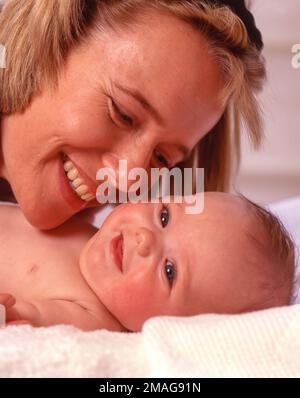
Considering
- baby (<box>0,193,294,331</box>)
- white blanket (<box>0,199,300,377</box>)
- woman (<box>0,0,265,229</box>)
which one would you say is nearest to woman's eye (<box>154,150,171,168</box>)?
woman (<box>0,0,265,229</box>)

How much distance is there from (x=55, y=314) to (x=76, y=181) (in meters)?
0.23

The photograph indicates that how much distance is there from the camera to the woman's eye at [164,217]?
0.90 m

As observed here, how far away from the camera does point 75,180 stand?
98cm

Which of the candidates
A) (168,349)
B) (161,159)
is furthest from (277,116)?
(168,349)

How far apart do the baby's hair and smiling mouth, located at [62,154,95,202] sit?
251mm

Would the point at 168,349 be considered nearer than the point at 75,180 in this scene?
Yes

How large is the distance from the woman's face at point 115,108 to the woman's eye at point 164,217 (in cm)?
8

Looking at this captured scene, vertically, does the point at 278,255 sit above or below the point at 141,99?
below

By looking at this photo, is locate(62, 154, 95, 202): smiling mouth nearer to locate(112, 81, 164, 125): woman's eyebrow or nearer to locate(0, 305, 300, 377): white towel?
locate(112, 81, 164, 125): woman's eyebrow

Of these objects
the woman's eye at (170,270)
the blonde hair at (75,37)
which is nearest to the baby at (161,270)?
the woman's eye at (170,270)

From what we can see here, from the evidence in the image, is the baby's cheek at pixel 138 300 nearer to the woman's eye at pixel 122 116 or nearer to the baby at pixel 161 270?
the baby at pixel 161 270

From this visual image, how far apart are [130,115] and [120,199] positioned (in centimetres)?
16

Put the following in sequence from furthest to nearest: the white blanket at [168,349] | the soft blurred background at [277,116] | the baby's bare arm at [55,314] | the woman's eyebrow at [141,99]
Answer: the soft blurred background at [277,116] < the woman's eyebrow at [141,99] < the baby's bare arm at [55,314] < the white blanket at [168,349]

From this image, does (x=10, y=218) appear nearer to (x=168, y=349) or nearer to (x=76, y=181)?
(x=76, y=181)
